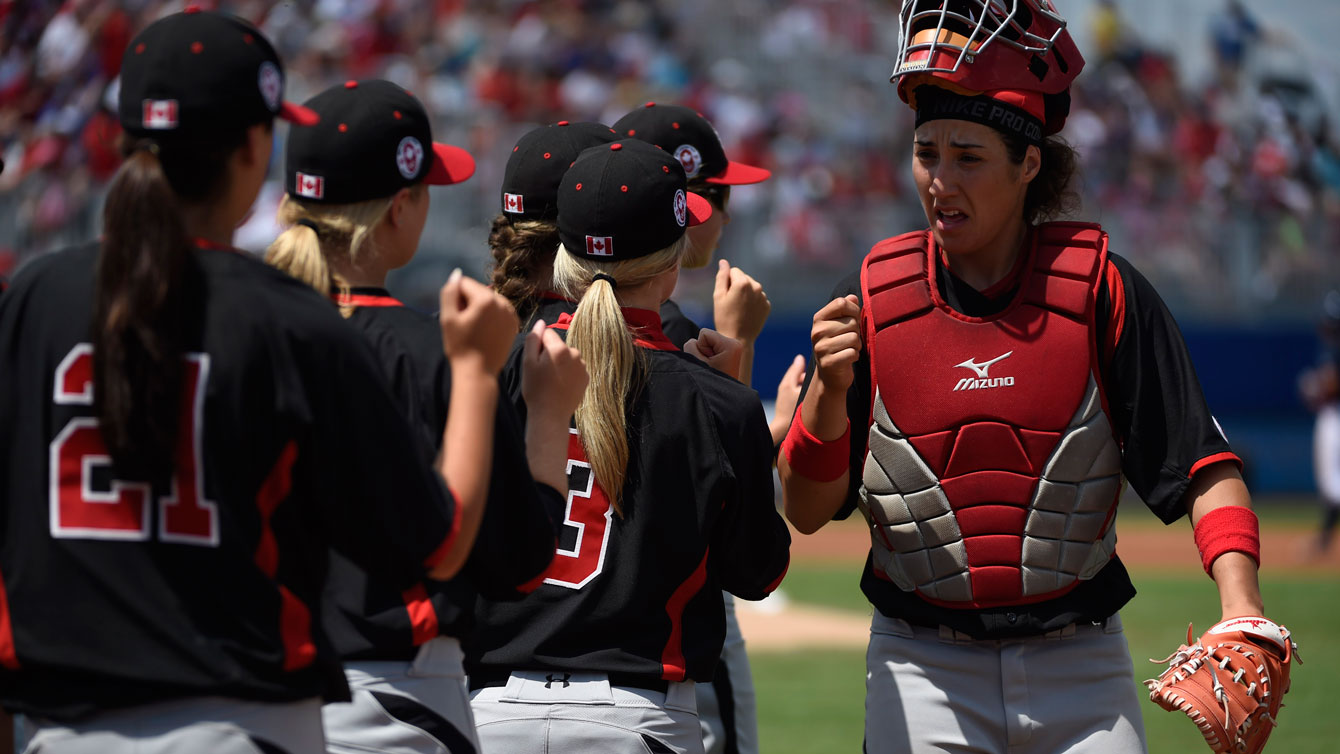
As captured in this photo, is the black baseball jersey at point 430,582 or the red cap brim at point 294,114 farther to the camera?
the black baseball jersey at point 430,582

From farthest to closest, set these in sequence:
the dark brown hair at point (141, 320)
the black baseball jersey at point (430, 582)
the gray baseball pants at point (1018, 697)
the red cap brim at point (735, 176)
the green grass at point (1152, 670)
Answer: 1. the green grass at point (1152, 670)
2. the red cap brim at point (735, 176)
3. the gray baseball pants at point (1018, 697)
4. the black baseball jersey at point (430, 582)
5. the dark brown hair at point (141, 320)

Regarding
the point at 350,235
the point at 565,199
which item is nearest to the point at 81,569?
the point at 350,235

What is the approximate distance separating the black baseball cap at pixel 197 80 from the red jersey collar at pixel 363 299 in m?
0.56

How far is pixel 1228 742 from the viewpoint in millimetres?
2535

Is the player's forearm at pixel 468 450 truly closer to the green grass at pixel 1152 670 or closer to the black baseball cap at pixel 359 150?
the black baseball cap at pixel 359 150

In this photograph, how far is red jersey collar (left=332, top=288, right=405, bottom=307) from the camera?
245 cm

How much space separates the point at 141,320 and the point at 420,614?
791mm

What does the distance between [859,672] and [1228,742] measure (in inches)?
254

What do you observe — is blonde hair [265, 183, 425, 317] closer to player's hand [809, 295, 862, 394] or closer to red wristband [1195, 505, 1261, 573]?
player's hand [809, 295, 862, 394]

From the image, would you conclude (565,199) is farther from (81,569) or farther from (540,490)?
(81,569)

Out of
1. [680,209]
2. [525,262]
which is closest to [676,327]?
[525,262]

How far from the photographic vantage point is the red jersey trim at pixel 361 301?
2.45 meters

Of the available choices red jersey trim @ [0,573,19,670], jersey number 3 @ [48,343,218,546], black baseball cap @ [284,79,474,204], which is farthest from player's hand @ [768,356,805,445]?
red jersey trim @ [0,573,19,670]

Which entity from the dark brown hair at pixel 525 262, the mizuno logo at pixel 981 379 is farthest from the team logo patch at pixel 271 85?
the mizuno logo at pixel 981 379
